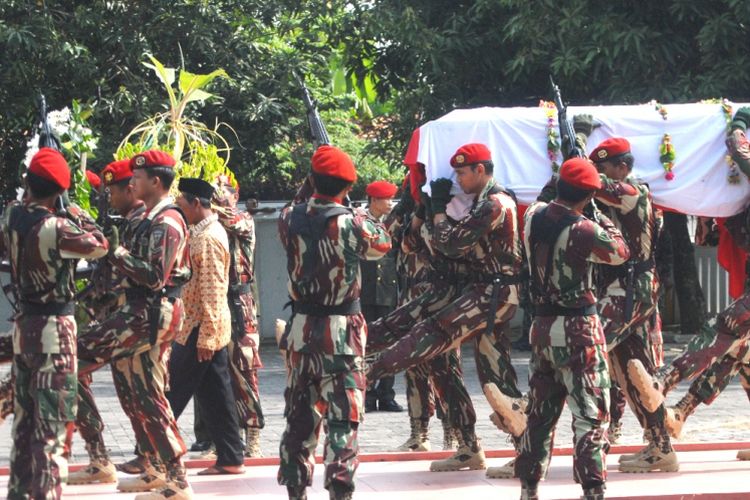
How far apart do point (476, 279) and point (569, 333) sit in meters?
1.29

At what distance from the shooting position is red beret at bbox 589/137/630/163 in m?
8.48

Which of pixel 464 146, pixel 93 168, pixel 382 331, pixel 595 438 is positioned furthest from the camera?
pixel 93 168

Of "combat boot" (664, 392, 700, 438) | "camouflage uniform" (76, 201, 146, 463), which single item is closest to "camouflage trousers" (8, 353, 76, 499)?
"camouflage uniform" (76, 201, 146, 463)

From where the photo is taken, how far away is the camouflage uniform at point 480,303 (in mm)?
8312

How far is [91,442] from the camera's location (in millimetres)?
8375

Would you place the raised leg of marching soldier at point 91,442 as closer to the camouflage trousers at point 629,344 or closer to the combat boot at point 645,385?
the camouflage trousers at point 629,344

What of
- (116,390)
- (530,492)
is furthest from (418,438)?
(116,390)

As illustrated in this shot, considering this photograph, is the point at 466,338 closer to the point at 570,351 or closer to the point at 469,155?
the point at 469,155

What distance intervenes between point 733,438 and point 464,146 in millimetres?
3578

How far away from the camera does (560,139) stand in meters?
8.90

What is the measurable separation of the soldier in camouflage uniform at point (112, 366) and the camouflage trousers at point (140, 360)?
21mm

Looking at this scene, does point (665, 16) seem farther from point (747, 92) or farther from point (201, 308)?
point (201, 308)

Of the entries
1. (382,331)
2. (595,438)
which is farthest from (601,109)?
(595,438)

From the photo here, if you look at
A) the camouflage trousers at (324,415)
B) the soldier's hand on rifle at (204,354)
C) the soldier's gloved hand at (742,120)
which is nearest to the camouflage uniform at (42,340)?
the camouflage trousers at (324,415)
